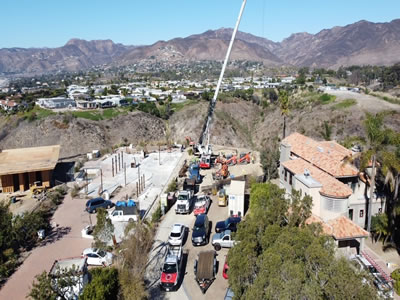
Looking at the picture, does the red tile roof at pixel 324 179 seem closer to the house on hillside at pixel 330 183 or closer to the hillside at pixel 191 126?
the house on hillside at pixel 330 183

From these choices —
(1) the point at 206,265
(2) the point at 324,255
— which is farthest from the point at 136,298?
(2) the point at 324,255

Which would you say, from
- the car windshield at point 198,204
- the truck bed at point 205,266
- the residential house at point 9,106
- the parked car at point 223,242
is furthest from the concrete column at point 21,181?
the residential house at point 9,106

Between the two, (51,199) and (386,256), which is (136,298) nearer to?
(386,256)

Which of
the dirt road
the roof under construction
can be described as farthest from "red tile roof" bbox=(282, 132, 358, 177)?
the dirt road

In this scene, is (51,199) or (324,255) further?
(51,199)

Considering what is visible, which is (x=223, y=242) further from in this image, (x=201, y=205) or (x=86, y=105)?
(x=86, y=105)
